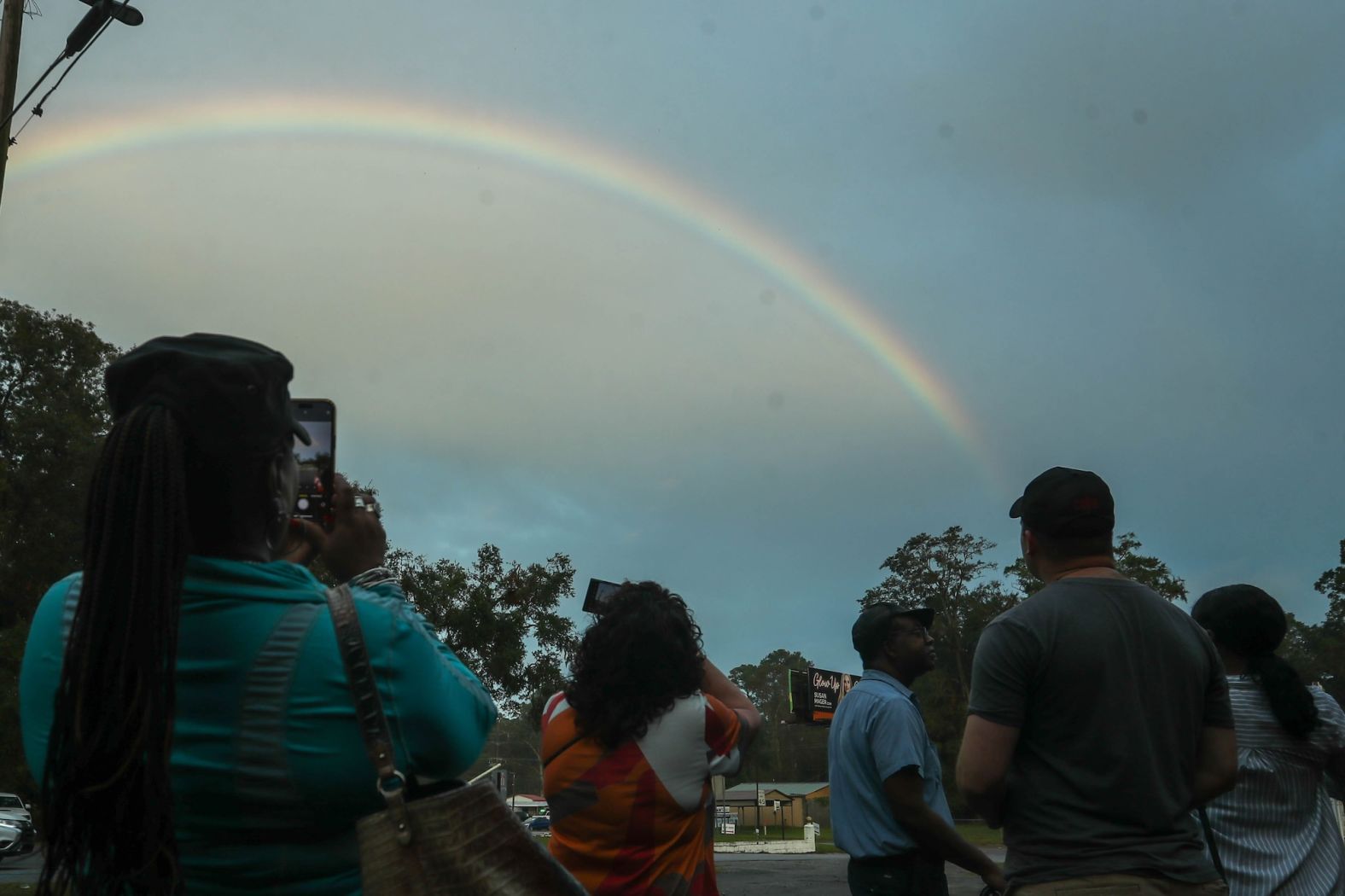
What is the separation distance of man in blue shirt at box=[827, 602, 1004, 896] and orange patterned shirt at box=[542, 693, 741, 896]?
135 centimetres

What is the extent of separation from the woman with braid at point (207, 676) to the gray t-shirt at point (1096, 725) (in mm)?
1826

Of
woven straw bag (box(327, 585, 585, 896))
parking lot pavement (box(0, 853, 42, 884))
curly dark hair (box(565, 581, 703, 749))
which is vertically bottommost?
parking lot pavement (box(0, 853, 42, 884))

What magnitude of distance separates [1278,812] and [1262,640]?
1.74ft

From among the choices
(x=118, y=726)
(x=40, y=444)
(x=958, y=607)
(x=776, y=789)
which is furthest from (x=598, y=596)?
(x=776, y=789)

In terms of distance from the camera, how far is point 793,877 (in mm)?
21734

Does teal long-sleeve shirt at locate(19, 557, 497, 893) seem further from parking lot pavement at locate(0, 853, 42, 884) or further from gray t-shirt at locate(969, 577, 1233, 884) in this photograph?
parking lot pavement at locate(0, 853, 42, 884)

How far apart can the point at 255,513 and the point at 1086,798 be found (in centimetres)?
223

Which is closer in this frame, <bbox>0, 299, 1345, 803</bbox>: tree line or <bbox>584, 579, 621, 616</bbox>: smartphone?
<bbox>584, 579, 621, 616</bbox>: smartphone

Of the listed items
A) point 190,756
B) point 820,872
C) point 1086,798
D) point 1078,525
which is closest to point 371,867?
point 190,756

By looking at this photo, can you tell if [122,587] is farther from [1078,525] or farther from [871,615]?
[871,615]

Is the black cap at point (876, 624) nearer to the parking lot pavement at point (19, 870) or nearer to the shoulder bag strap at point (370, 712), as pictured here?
the shoulder bag strap at point (370, 712)

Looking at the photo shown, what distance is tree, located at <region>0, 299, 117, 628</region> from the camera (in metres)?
34.2

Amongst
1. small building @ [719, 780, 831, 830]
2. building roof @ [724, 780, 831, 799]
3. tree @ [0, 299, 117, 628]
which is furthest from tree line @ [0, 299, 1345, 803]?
building roof @ [724, 780, 831, 799]

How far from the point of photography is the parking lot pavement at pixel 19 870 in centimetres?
1934
